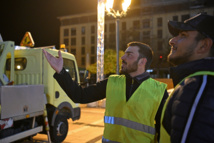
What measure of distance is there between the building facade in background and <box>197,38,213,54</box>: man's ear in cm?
4082

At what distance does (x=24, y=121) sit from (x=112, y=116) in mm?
3088

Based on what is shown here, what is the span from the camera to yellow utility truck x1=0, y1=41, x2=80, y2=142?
382cm

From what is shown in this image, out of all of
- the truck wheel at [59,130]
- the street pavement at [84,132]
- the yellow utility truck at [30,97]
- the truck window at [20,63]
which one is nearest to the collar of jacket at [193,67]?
the yellow utility truck at [30,97]

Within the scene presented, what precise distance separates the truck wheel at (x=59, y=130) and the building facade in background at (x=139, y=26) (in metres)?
37.1

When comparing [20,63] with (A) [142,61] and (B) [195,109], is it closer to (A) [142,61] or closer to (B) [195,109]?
(A) [142,61]

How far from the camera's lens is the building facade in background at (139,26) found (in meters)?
46.5

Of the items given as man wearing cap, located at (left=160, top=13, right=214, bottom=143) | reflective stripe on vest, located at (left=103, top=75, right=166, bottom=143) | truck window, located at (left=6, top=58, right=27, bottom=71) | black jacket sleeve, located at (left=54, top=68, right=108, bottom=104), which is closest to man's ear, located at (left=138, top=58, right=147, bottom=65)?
reflective stripe on vest, located at (left=103, top=75, right=166, bottom=143)

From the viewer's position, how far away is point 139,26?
52.5 meters

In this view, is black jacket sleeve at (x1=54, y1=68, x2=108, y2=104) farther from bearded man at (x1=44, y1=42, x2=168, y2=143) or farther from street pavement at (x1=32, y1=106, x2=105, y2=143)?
street pavement at (x1=32, y1=106, x2=105, y2=143)

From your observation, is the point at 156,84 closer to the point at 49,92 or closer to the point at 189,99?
the point at 189,99

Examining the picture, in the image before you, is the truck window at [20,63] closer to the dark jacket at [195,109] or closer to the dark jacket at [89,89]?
the dark jacket at [89,89]

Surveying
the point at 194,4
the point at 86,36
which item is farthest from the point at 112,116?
the point at 86,36

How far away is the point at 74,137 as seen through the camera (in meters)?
6.03

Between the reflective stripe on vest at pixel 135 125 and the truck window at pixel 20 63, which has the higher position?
the truck window at pixel 20 63
